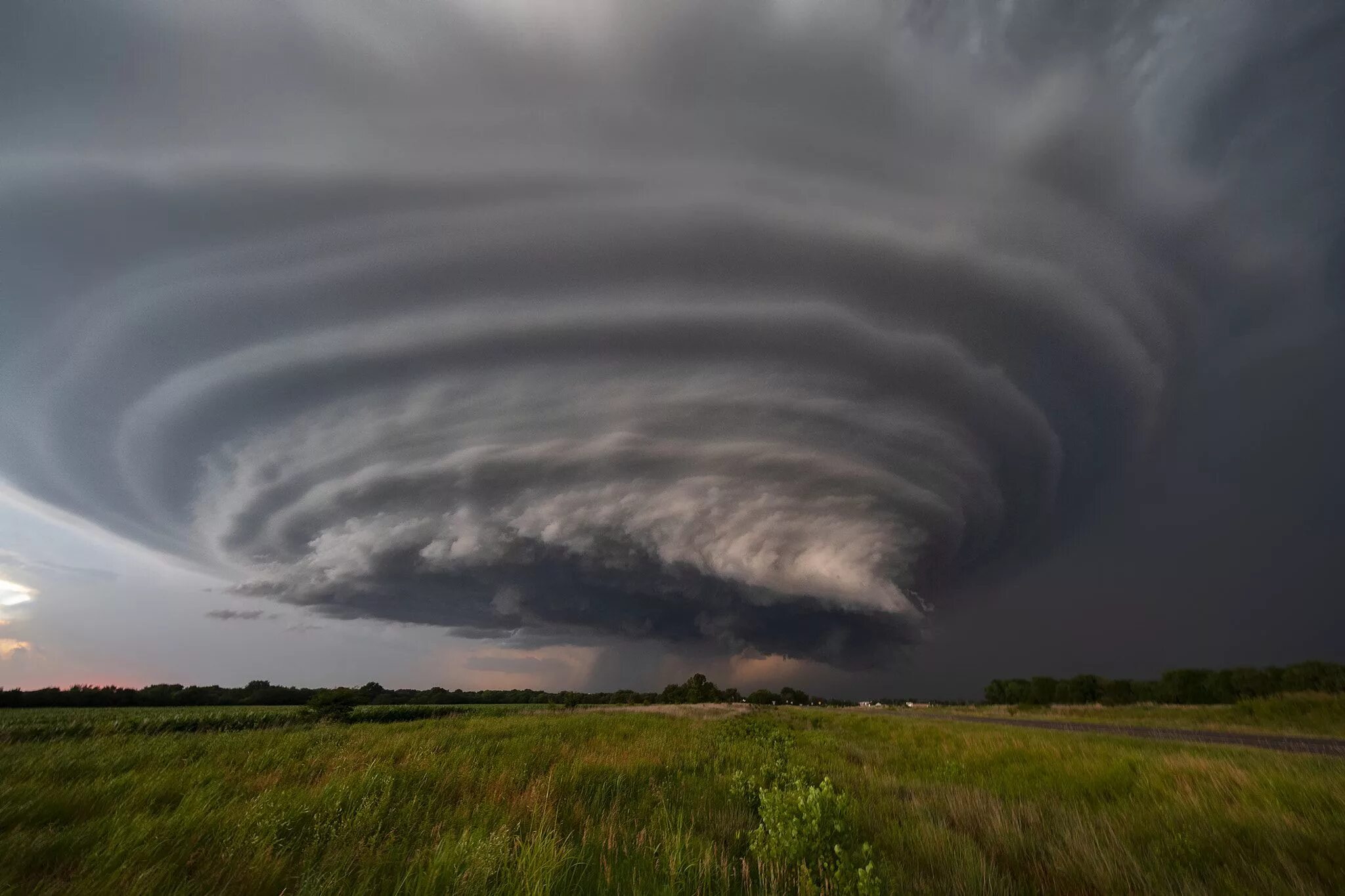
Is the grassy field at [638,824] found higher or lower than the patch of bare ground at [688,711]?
higher

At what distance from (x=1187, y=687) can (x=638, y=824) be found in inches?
3346

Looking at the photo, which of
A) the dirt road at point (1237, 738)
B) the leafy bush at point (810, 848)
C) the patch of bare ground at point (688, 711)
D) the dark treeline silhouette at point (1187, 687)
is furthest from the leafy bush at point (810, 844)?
the dark treeline silhouette at point (1187, 687)

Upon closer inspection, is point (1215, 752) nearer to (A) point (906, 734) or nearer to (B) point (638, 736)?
(A) point (906, 734)

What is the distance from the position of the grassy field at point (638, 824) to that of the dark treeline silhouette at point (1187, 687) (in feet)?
160

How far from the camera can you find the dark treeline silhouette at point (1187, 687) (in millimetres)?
44969

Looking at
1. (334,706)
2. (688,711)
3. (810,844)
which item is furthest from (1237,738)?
(334,706)

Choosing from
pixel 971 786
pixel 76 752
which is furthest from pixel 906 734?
pixel 76 752

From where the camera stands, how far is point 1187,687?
198ft

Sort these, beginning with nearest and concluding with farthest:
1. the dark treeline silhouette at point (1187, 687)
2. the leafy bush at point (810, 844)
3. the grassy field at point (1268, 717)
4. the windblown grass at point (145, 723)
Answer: the leafy bush at point (810, 844) < the windblown grass at point (145, 723) < the grassy field at point (1268, 717) < the dark treeline silhouette at point (1187, 687)

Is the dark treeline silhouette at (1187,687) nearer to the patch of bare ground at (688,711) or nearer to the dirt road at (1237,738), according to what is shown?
the dirt road at (1237,738)

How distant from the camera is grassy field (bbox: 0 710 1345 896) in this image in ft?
14.9

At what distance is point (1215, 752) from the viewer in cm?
1334

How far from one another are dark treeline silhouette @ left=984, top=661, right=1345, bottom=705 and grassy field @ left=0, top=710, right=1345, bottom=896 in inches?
1915

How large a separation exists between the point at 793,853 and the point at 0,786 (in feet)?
31.0
